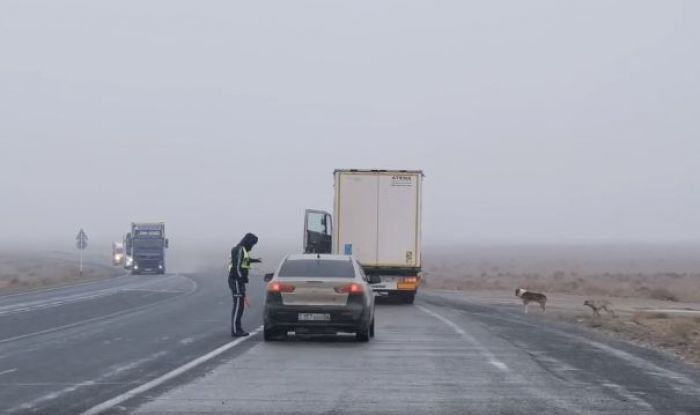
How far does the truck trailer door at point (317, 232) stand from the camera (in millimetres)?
35406

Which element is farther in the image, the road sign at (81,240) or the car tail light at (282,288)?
the road sign at (81,240)

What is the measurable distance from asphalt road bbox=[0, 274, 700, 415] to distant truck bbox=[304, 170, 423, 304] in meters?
6.21

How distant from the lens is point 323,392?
12789 mm

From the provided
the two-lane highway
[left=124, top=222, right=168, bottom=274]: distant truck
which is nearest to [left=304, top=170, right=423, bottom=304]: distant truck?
the two-lane highway

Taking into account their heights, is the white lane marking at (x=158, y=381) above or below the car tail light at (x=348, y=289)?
below

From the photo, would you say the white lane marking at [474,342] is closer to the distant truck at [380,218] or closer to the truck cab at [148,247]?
the distant truck at [380,218]

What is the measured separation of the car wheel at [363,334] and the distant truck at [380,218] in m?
12.6

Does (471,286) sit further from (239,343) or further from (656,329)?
(239,343)

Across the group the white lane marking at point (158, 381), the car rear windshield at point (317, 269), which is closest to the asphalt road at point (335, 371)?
the white lane marking at point (158, 381)

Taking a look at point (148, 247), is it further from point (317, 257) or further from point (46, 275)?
point (317, 257)

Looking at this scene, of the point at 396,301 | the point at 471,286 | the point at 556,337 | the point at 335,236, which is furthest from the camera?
the point at 471,286

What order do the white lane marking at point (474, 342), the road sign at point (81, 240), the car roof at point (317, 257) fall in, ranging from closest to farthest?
the white lane marking at point (474, 342) → the car roof at point (317, 257) → the road sign at point (81, 240)

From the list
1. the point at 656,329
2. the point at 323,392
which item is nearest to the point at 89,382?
the point at 323,392

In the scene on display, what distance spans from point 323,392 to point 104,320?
48.2 feet
